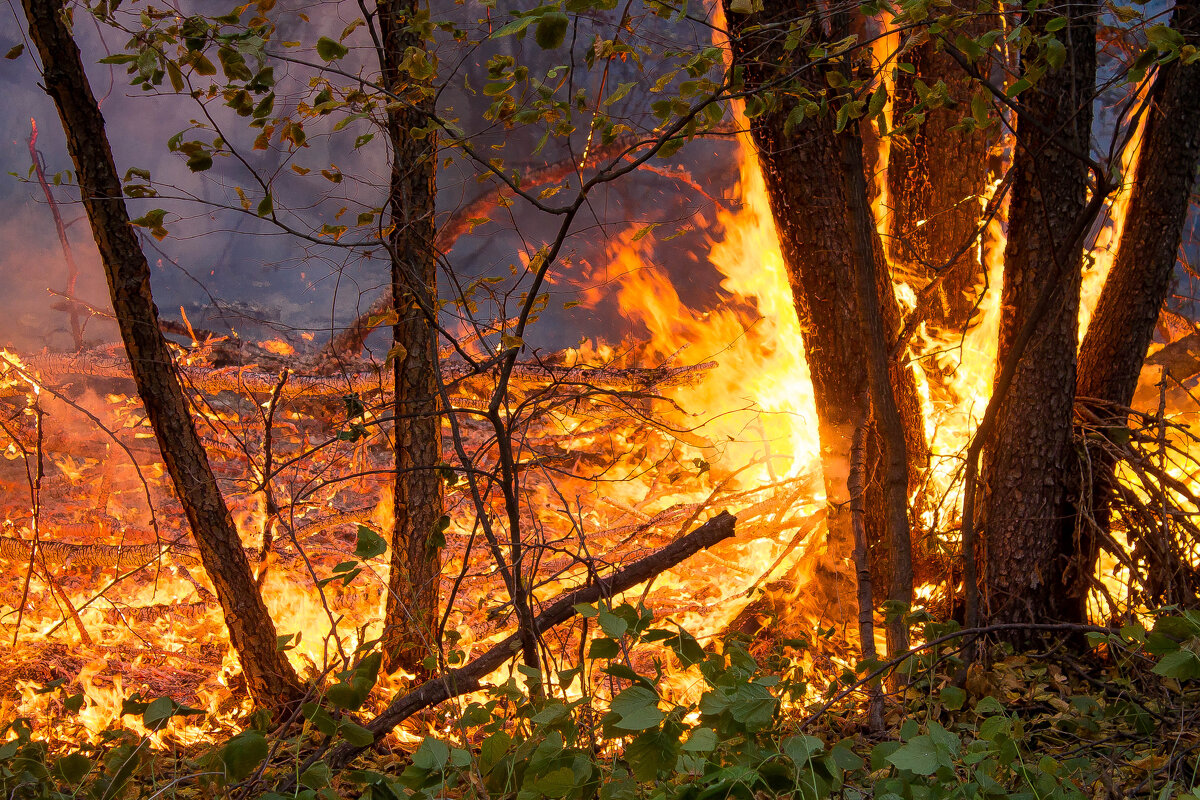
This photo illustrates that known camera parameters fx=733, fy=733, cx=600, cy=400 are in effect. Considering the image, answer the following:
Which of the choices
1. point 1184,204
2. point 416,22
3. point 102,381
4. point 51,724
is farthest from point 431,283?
point 102,381

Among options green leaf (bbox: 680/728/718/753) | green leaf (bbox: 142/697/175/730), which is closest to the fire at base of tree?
green leaf (bbox: 680/728/718/753)

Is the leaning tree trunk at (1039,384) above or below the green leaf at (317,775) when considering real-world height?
above

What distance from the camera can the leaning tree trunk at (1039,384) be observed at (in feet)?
7.09

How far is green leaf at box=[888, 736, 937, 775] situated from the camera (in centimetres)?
90

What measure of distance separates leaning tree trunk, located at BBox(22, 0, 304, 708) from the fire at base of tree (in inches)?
0.4

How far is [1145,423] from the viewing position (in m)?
2.38

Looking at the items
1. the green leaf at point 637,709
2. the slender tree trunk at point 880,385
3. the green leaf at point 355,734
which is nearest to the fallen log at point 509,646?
the green leaf at point 355,734

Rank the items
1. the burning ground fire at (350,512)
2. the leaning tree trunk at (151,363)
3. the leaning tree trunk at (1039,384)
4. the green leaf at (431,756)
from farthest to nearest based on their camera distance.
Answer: the burning ground fire at (350,512), the leaning tree trunk at (1039,384), the leaning tree trunk at (151,363), the green leaf at (431,756)

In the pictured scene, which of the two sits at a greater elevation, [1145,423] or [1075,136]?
[1075,136]

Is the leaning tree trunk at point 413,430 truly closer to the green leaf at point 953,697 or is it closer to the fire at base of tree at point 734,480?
the fire at base of tree at point 734,480

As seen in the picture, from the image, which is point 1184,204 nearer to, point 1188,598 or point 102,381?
point 1188,598

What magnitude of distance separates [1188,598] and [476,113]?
4813 millimetres

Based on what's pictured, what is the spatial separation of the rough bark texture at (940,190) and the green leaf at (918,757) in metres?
2.17

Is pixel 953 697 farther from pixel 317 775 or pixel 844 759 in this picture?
pixel 317 775
